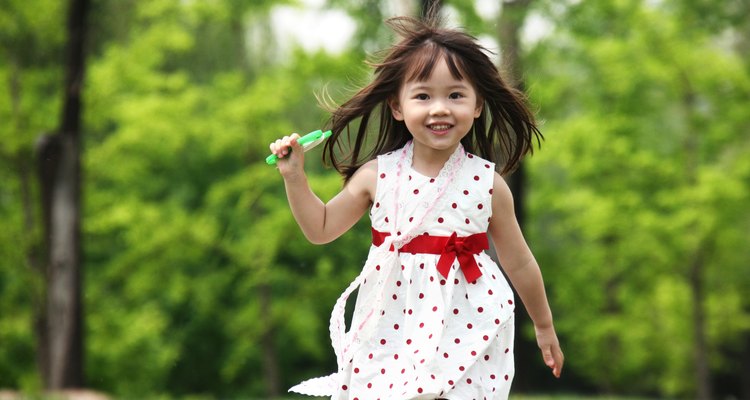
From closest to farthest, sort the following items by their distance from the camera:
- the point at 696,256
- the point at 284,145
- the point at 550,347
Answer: the point at 284,145 < the point at 550,347 < the point at 696,256

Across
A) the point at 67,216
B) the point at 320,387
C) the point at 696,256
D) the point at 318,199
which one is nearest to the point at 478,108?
the point at 318,199

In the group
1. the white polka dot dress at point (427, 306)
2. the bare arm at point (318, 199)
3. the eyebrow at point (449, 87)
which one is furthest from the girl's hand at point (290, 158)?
the eyebrow at point (449, 87)

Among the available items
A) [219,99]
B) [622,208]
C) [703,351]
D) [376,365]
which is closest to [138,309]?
[219,99]

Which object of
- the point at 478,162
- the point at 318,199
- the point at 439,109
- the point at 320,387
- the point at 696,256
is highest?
the point at 439,109

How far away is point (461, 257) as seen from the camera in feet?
9.58

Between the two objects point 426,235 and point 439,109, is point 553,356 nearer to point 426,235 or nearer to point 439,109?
point 426,235

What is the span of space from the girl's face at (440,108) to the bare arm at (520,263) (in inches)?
8.7

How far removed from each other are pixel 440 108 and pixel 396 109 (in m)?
0.23

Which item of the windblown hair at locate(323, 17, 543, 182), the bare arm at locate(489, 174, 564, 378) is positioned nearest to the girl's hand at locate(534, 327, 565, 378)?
the bare arm at locate(489, 174, 564, 378)

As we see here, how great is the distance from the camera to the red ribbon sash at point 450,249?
9.53 feet

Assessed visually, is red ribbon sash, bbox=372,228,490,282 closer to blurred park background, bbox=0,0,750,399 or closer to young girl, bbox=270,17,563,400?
young girl, bbox=270,17,563,400

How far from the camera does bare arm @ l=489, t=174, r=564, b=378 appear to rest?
3.06 meters

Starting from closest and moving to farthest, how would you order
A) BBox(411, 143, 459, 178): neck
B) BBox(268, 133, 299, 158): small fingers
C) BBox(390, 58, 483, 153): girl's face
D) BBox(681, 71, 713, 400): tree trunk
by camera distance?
1. BBox(268, 133, 299, 158): small fingers
2. BBox(390, 58, 483, 153): girl's face
3. BBox(411, 143, 459, 178): neck
4. BBox(681, 71, 713, 400): tree trunk

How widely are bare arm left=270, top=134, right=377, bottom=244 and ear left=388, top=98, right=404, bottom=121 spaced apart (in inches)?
5.9
